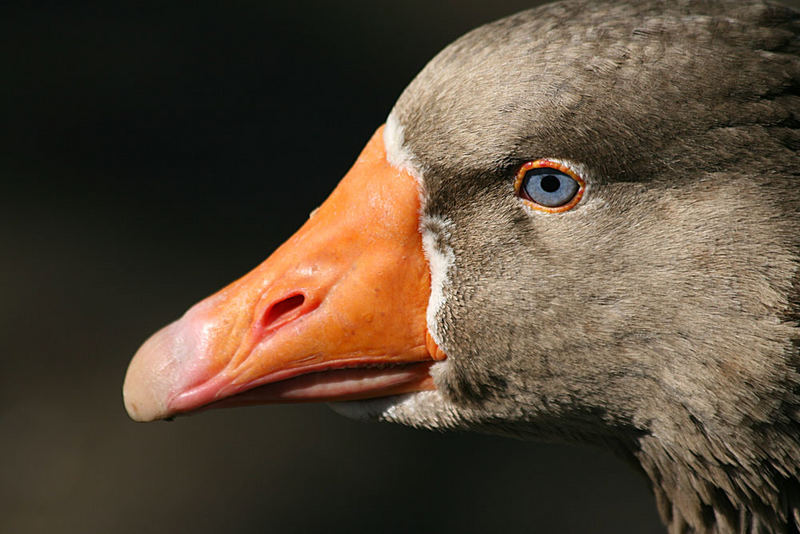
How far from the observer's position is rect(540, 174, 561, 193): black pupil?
204 centimetres

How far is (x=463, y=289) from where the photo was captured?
2.17m

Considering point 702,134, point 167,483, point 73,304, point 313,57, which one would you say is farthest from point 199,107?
point 702,134

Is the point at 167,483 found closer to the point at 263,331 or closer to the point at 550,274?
the point at 263,331

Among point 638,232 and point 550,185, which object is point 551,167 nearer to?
point 550,185

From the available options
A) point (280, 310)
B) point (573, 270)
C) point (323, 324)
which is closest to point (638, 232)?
point (573, 270)

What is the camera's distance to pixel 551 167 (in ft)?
6.65

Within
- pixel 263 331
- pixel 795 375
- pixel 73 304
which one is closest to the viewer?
pixel 795 375

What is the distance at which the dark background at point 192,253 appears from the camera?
4.89 m

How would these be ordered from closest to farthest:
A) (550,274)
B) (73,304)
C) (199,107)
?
(550,274)
(73,304)
(199,107)

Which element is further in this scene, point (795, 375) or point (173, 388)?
point (173, 388)

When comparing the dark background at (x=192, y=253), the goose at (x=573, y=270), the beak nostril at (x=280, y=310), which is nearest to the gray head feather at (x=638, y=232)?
the goose at (x=573, y=270)

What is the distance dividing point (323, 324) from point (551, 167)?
664 millimetres

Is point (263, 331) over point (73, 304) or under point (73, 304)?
over

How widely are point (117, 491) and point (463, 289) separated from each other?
3371 mm
